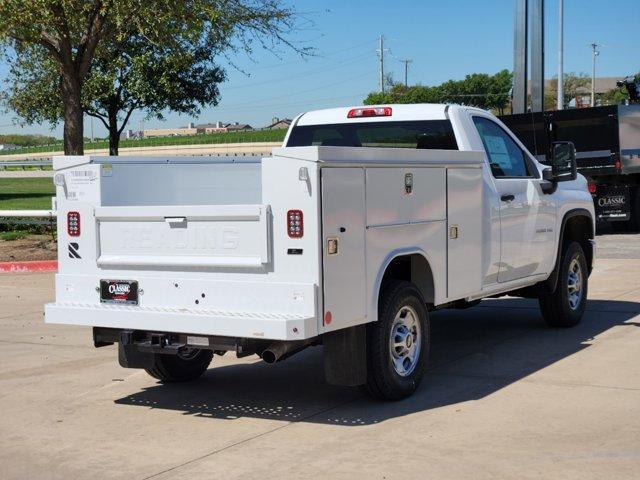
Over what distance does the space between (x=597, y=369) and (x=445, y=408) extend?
184 cm

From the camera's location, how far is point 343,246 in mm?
6391

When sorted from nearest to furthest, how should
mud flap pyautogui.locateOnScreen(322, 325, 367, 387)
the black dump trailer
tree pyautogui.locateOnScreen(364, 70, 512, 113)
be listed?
mud flap pyautogui.locateOnScreen(322, 325, 367, 387) < the black dump trailer < tree pyautogui.locateOnScreen(364, 70, 512, 113)

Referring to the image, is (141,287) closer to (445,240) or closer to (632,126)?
(445,240)

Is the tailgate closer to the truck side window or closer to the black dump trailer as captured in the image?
the truck side window

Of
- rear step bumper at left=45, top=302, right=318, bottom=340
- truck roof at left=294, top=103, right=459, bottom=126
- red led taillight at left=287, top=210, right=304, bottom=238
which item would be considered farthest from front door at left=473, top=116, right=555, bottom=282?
rear step bumper at left=45, top=302, right=318, bottom=340

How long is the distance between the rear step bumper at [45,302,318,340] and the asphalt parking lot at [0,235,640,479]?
68 cm

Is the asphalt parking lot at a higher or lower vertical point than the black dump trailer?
lower

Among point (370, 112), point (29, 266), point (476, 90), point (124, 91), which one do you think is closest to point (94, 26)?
point (29, 266)

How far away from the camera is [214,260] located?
21.6ft

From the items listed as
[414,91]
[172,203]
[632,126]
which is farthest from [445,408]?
[414,91]

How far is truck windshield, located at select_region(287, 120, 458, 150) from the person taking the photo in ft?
28.2

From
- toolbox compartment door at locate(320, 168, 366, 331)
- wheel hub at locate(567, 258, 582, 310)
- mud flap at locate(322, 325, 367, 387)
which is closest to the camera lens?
toolbox compartment door at locate(320, 168, 366, 331)

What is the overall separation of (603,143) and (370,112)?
1400cm

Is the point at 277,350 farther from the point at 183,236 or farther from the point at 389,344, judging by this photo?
the point at 183,236
